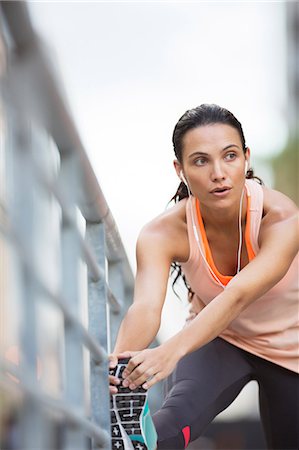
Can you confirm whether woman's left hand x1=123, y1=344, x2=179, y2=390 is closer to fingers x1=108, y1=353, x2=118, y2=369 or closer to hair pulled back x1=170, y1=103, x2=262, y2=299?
fingers x1=108, y1=353, x2=118, y2=369

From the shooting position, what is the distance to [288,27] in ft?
81.7

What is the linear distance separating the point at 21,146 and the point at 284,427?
1928 millimetres

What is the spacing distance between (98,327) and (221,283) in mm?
546

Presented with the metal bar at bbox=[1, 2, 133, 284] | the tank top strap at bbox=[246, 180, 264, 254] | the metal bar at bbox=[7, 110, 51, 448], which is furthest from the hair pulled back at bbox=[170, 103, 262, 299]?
the metal bar at bbox=[7, 110, 51, 448]

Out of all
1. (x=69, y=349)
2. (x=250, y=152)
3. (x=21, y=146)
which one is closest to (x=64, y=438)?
(x=69, y=349)

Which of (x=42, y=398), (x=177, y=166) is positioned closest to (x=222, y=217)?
(x=177, y=166)

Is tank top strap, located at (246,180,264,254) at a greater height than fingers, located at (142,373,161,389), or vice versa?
tank top strap, located at (246,180,264,254)

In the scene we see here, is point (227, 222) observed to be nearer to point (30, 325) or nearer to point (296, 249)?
point (296, 249)

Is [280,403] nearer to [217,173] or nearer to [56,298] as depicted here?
[217,173]

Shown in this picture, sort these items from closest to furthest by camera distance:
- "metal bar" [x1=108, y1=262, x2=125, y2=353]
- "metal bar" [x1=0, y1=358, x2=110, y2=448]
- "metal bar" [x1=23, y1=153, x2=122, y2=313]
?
"metal bar" [x1=0, y1=358, x2=110, y2=448] → "metal bar" [x1=23, y1=153, x2=122, y2=313] → "metal bar" [x1=108, y1=262, x2=125, y2=353]

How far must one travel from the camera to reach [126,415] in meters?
2.45

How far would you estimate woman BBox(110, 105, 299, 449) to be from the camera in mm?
2736

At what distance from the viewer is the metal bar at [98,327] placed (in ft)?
7.83

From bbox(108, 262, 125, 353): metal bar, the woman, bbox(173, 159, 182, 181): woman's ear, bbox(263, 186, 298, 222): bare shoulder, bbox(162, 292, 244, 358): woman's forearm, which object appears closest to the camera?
bbox(162, 292, 244, 358): woman's forearm
